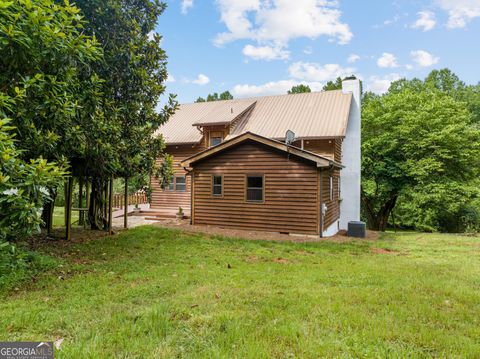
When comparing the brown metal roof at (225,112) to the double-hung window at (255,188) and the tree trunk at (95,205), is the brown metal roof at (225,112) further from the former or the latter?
the tree trunk at (95,205)

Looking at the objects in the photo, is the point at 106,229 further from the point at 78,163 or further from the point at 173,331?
the point at 173,331

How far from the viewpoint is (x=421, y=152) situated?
19.0 m

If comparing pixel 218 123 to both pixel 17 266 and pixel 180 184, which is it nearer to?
pixel 180 184

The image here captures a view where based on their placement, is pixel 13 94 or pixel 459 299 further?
pixel 13 94

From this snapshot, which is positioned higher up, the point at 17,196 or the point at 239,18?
the point at 239,18

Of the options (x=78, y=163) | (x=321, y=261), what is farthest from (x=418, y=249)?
(x=78, y=163)

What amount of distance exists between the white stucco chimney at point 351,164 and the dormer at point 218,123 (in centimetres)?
623

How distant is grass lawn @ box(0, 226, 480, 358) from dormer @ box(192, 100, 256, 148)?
34.5 feet

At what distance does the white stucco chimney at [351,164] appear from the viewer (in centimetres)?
1631

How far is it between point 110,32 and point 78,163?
3.88 meters

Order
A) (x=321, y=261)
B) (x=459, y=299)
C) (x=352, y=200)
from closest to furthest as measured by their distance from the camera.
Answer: (x=459, y=299) < (x=321, y=261) < (x=352, y=200)

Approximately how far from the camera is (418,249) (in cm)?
912

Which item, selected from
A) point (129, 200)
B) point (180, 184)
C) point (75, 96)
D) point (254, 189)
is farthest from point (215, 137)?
point (75, 96)

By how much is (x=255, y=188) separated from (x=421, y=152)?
13242 mm
